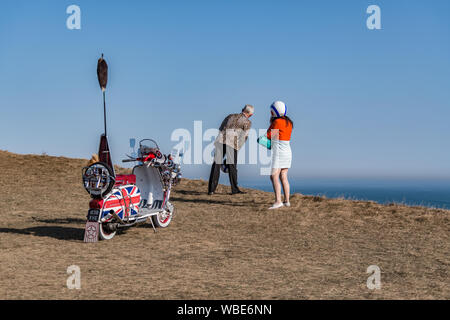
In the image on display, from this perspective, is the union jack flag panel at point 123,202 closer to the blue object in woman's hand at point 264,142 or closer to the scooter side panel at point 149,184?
the scooter side panel at point 149,184

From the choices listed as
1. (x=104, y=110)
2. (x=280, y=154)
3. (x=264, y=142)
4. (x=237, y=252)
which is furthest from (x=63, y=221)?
(x=280, y=154)

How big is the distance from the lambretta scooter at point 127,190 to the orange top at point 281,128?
282 cm

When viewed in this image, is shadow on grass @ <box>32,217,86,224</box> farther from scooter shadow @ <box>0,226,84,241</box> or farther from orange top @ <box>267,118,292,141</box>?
orange top @ <box>267,118,292,141</box>

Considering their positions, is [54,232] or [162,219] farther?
[162,219]

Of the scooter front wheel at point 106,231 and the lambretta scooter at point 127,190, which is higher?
the lambretta scooter at point 127,190

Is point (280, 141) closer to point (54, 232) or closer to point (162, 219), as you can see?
point (162, 219)

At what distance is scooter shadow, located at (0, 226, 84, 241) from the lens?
8.73 meters

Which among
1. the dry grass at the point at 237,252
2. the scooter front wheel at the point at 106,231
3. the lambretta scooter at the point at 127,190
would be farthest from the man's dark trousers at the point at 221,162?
the scooter front wheel at the point at 106,231

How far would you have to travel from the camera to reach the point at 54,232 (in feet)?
30.0

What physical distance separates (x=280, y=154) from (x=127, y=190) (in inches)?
173

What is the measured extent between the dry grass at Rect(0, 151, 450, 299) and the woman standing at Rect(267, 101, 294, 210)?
35.9 inches

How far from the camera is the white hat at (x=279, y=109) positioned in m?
11.6
